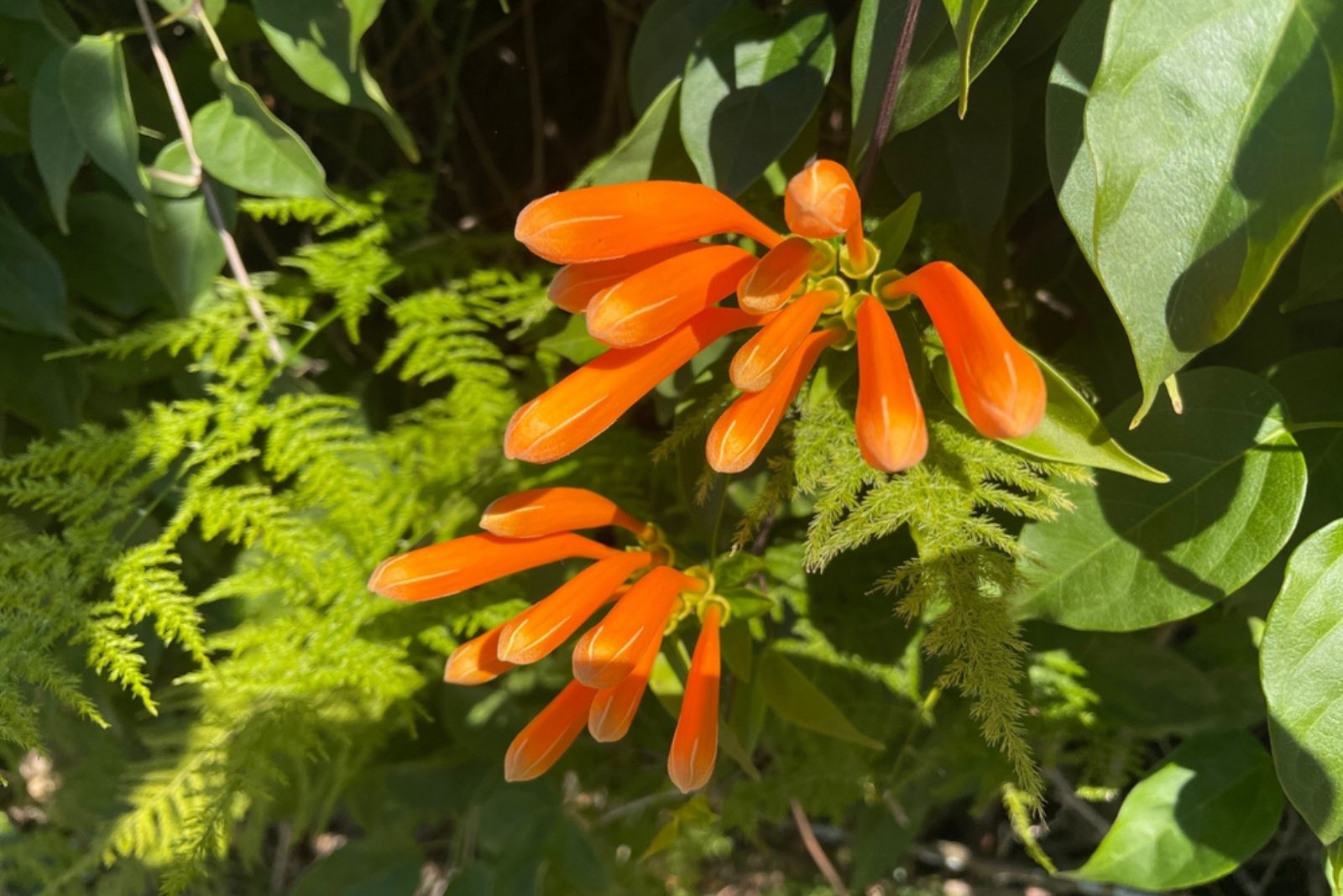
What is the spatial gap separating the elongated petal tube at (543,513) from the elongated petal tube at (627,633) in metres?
0.05

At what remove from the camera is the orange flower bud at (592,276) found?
37 cm

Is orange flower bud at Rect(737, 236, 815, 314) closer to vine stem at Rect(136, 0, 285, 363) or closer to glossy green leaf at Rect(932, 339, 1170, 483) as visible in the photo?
glossy green leaf at Rect(932, 339, 1170, 483)

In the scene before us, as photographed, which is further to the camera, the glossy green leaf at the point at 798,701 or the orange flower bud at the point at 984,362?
the glossy green leaf at the point at 798,701

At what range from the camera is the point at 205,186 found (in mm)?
568

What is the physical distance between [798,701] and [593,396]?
227 mm

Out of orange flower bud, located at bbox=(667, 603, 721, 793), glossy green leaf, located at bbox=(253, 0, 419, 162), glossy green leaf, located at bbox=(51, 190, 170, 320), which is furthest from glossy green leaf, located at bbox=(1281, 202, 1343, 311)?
Answer: glossy green leaf, located at bbox=(51, 190, 170, 320)

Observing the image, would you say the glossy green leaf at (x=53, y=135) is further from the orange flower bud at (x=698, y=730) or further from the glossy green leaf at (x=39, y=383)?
the orange flower bud at (x=698, y=730)

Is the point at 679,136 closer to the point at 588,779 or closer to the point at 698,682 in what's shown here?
the point at 698,682

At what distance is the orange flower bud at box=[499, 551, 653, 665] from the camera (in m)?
0.41

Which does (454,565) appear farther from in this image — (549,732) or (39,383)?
(39,383)

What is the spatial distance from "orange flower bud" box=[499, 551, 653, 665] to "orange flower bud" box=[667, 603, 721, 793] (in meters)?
0.06

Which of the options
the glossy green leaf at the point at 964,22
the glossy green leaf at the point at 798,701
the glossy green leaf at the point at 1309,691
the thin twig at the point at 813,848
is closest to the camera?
the glossy green leaf at the point at 964,22


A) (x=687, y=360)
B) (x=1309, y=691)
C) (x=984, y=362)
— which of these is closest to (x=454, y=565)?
(x=687, y=360)

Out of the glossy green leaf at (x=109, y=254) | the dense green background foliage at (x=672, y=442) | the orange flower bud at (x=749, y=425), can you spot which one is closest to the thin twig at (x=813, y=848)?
the dense green background foliage at (x=672, y=442)
